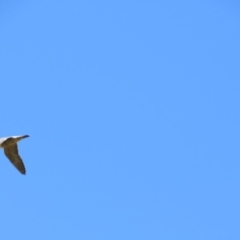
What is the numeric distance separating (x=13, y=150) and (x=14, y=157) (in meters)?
0.49

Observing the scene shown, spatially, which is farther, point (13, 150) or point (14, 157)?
point (14, 157)

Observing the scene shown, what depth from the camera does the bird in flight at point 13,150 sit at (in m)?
40.8

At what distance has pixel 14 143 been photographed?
41.3 metres

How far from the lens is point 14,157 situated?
138 ft

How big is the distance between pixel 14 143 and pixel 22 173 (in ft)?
6.26

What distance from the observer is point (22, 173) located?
42.5 metres

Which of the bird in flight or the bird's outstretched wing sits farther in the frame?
the bird's outstretched wing

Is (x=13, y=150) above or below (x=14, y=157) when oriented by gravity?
above

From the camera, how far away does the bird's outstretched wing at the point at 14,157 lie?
41.6 metres

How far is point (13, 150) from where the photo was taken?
41.7m

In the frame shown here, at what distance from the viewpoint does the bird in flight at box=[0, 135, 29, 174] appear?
134 feet

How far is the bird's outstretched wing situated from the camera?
136ft

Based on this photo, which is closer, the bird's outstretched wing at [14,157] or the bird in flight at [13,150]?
the bird in flight at [13,150]
